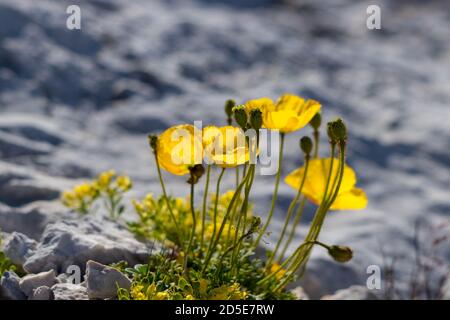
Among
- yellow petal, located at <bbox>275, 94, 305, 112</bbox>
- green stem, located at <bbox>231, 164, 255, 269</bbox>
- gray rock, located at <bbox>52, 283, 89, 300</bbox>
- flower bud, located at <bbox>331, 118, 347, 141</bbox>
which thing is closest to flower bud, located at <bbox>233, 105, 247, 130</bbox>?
green stem, located at <bbox>231, 164, 255, 269</bbox>

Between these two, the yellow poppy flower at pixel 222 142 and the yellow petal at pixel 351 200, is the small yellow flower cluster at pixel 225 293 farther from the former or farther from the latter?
the yellow petal at pixel 351 200

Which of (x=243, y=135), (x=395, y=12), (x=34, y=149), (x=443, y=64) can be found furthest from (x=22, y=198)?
(x=395, y=12)

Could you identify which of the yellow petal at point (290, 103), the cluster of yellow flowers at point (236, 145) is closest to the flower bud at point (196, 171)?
the cluster of yellow flowers at point (236, 145)

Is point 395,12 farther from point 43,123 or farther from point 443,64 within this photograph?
point 43,123

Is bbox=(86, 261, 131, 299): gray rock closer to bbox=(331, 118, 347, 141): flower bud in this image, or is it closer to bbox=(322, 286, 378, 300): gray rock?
bbox=(331, 118, 347, 141): flower bud

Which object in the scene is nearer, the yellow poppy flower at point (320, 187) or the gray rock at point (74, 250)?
the gray rock at point (74, 250)

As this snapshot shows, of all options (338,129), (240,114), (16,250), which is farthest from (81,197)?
(338,129)
